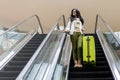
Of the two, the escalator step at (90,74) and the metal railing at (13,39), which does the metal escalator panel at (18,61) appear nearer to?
the metal railing at (13,39)

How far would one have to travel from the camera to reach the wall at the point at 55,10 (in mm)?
13812

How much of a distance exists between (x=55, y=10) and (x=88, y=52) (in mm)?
7058

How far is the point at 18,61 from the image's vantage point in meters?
7.39

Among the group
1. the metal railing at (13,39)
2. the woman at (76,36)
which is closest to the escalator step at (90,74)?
the woman at (76,36)

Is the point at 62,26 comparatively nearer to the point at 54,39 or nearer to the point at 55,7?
the point at 55,7

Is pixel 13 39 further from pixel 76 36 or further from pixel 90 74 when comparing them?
pixel 90 74

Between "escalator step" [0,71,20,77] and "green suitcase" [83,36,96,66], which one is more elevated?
"green suitcase" [83,36,96,66]

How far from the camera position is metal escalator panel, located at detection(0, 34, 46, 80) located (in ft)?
20.9

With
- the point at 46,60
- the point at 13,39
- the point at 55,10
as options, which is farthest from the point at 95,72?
the point at 55,10

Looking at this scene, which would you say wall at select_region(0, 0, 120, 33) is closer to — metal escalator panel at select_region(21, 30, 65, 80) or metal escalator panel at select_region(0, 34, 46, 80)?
metal escalator panel at select_region(0, 34, 46, 80)

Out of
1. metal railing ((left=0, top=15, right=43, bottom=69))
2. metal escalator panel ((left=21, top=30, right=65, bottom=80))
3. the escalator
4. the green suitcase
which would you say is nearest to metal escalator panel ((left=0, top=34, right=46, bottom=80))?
metal railing ((left=0, top=15, right=43, bottom=69))

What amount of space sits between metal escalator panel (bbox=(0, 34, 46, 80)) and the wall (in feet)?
12.3

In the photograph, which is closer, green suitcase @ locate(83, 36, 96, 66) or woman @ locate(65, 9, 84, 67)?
green suitcase @ locate(83, 36, 96, 66)

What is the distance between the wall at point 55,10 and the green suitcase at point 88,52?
22.1 feet
